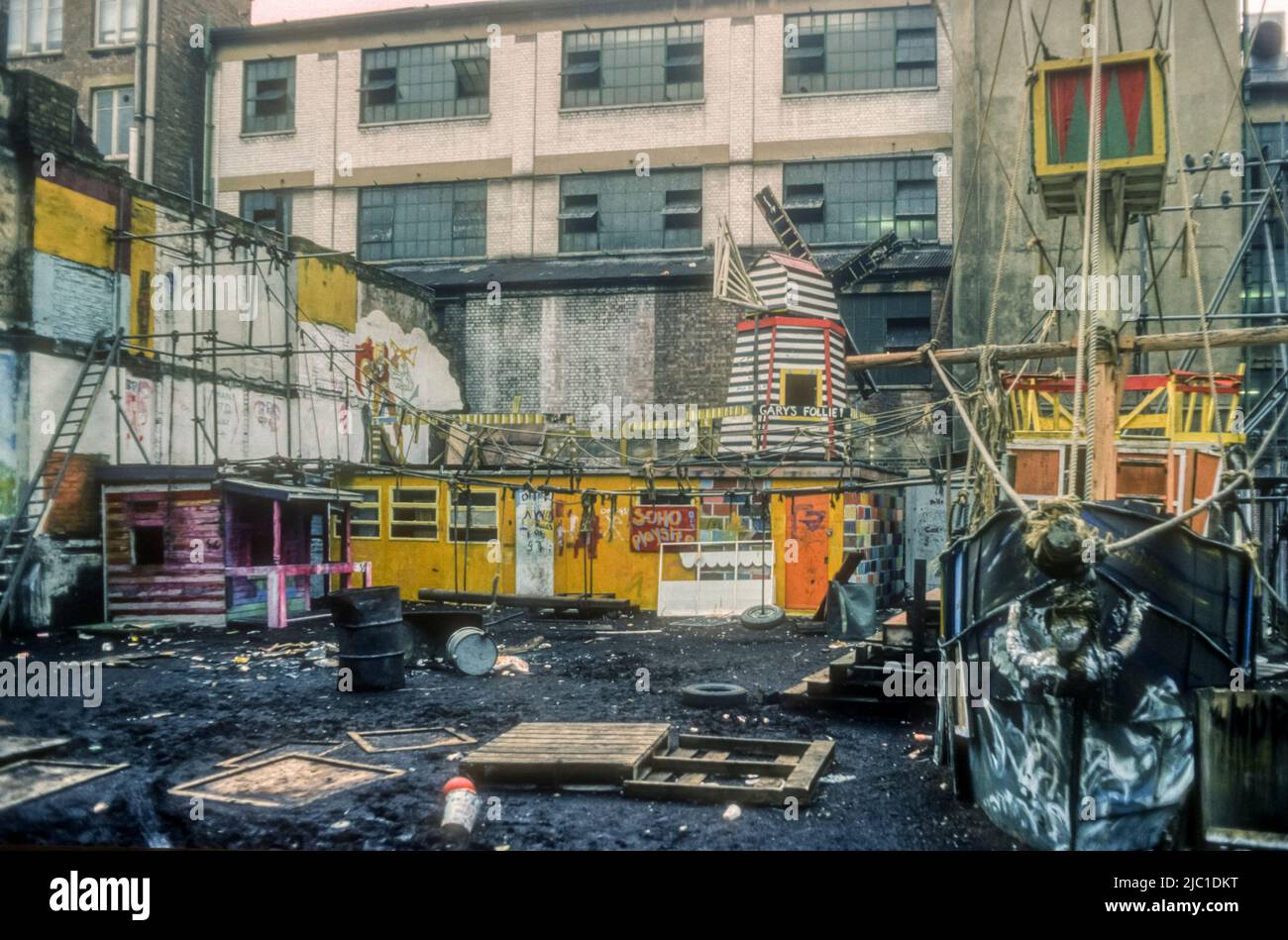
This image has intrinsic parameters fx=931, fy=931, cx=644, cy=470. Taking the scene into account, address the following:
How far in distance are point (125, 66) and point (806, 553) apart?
939 inches

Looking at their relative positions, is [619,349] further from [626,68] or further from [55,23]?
[55,23]

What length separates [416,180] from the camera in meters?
27.5

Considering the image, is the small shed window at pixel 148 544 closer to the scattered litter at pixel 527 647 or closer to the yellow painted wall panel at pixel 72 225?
the yellow painted wall panel at pixel 72 225

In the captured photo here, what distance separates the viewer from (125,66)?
1051 inches

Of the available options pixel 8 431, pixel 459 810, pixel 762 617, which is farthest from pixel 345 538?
pixel 459 810

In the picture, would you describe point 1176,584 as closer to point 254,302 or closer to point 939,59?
point 254,302

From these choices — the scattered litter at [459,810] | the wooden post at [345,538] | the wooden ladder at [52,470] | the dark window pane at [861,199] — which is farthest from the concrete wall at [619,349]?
the scattered litter at [459,810]

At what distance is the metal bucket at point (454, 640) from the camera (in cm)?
1169

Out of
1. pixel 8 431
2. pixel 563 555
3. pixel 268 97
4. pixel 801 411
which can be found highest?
pixel 268 97

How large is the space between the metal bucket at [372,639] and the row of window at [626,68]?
65.5 ft

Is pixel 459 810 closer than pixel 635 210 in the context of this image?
Yes

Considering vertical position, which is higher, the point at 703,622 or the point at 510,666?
the point at 510,666

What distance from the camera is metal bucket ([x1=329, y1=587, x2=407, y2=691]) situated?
1058cm
